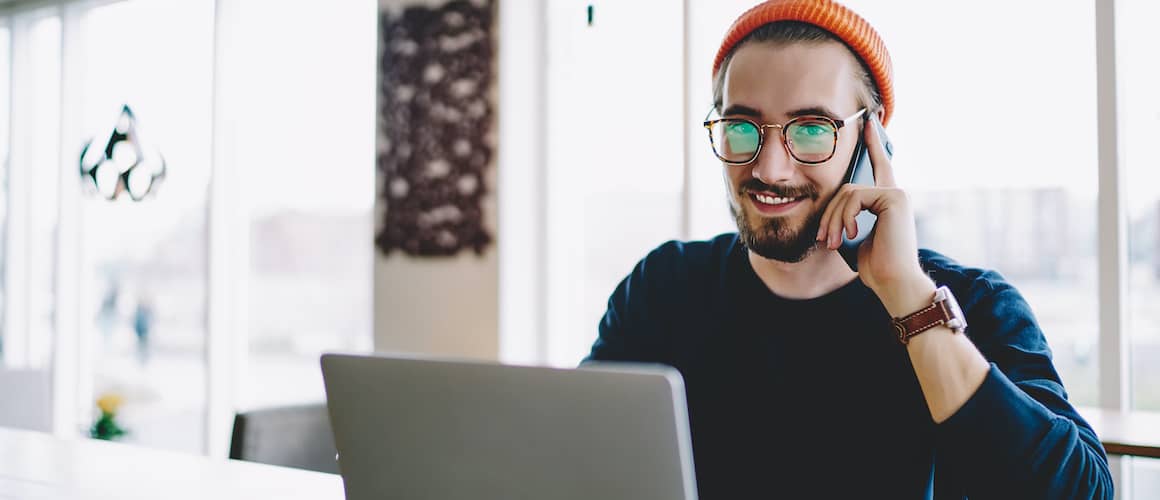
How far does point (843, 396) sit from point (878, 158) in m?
0.35

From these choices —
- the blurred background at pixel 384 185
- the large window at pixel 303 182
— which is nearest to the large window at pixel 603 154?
the blurred background at pixel 384 185

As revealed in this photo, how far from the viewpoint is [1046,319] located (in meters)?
2.63

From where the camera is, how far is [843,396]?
135 centimetres

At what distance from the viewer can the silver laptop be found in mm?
760

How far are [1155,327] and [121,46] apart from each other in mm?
4587

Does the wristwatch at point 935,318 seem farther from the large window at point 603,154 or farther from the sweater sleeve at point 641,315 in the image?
the large window at point 603,154

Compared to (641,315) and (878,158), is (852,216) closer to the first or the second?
(878,158)

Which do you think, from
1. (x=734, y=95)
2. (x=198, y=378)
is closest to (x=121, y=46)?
(x=198, y=378)

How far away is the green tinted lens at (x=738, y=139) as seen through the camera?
1334 mm

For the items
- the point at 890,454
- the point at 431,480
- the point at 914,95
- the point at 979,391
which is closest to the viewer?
the point at 431,480

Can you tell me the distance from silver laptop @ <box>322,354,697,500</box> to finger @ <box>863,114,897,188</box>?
67cm

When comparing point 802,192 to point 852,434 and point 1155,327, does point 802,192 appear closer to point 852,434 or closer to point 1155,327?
point 852,434

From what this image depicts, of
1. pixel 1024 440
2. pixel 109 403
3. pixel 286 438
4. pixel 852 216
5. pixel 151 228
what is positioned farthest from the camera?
pixel 151 228

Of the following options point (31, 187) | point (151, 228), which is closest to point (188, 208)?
point (151, 228)
